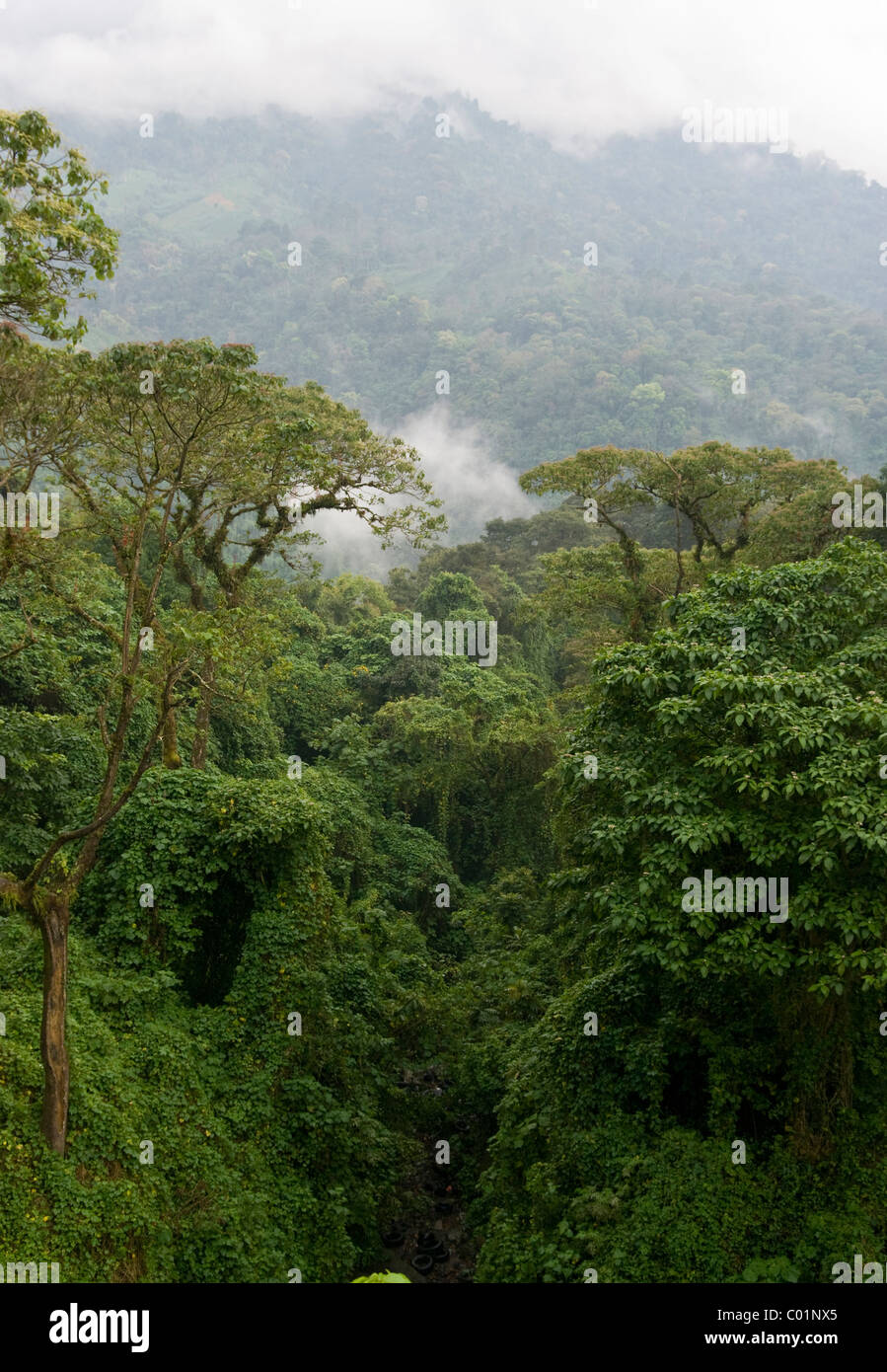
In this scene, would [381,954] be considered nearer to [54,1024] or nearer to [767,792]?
[54,1024]

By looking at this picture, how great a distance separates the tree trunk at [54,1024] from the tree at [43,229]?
15.1ft

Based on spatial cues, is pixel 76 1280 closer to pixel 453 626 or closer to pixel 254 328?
pixel 453 626

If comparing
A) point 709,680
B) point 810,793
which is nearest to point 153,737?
point 709,680

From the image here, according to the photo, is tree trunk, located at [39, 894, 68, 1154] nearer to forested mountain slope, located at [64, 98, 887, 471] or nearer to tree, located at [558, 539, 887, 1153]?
tree, located at [558, 539, 887, 1153]

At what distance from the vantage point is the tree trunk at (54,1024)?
776 cm

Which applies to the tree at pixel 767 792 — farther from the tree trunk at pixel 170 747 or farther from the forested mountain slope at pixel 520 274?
the forested mountain slope at pixel 520 274

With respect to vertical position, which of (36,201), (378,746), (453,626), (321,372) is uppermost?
(321,372)

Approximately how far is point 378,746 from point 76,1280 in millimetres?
15000

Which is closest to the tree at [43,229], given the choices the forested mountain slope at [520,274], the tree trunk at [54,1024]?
the tree trunk at [54,1024]

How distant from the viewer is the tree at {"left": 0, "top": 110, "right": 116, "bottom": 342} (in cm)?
643

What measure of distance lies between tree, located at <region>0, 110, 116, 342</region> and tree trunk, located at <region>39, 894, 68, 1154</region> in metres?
4.61

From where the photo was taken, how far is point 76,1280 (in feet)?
24.8

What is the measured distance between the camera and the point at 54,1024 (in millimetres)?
7934
